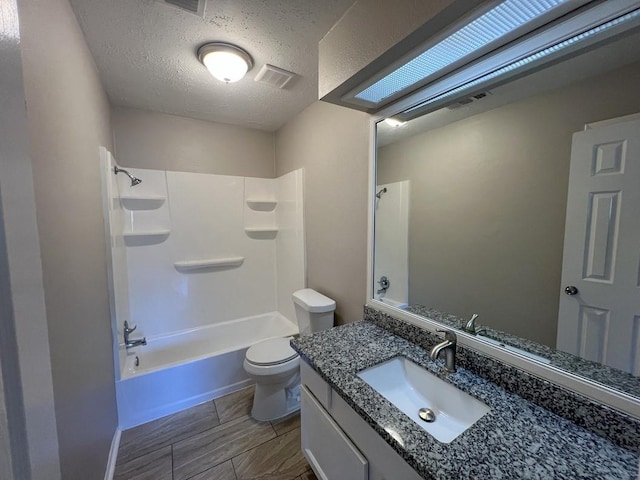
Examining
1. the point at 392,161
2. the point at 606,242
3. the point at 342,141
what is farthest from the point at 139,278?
the point at 606,242

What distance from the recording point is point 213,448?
66.4 inches

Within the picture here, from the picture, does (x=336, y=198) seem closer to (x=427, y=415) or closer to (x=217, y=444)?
(x=427, y=415)

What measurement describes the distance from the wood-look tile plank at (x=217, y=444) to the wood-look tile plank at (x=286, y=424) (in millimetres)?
38

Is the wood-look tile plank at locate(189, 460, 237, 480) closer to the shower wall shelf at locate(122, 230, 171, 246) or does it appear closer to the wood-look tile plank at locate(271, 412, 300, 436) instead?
the wood-look tile plank at locate(271, 412, 300, 436)

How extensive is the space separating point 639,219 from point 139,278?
3.09m

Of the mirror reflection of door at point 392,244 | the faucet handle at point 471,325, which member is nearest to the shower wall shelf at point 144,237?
the mirror reflection of door at point 392,244

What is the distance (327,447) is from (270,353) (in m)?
0.91

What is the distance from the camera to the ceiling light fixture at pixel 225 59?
1.45 metres

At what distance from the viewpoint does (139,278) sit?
2.38 meters

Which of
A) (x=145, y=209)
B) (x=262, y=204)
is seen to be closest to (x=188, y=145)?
(x=145, y=209)

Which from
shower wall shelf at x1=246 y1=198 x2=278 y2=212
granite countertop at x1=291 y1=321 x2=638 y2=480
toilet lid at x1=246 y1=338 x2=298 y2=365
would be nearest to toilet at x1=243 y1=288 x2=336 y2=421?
toilet lid at x1=246 y1=338 x2=298 y2=365

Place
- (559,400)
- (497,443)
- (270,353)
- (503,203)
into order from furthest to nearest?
(270,353)
(503,203)
(559,400)
(497,443)

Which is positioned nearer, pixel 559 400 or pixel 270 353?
pixel 559 400

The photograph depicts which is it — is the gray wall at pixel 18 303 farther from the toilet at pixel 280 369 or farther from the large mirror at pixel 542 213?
the toilet at pixel 280 369
